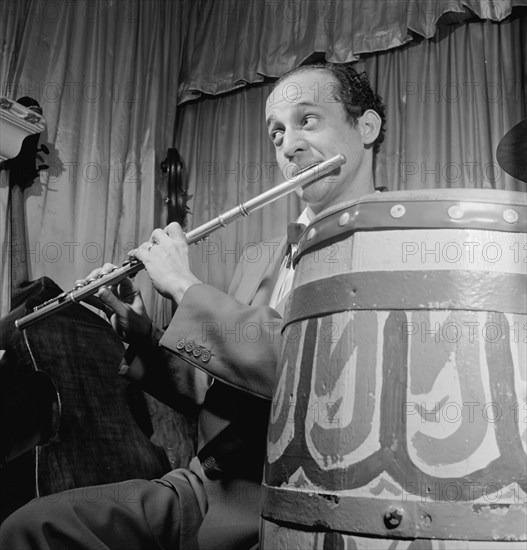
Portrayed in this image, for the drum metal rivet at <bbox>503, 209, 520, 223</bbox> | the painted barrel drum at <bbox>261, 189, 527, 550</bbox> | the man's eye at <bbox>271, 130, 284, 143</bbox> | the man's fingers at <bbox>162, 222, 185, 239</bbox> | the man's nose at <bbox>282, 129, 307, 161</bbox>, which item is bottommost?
the painted barrel drum at <bbox>261, 189, 527, 550</bbox>

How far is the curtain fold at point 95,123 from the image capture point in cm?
249

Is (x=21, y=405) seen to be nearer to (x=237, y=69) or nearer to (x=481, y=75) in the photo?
(x=237, y=69)

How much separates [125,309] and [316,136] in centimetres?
58

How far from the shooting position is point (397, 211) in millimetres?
753

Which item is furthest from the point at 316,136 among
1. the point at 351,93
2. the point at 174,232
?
the point at 174,232

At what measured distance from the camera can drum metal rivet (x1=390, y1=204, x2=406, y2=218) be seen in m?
0.75

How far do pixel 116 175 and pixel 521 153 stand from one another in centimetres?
150

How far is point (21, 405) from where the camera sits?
1.76 meters

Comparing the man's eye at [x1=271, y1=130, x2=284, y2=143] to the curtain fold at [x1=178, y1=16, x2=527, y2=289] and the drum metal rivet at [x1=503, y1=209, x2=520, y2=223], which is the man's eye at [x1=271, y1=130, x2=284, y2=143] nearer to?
the curtain fold at [x1=178, y1=16, x2=527, y2=289]

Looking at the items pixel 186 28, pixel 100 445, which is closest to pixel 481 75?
pixel 186 28

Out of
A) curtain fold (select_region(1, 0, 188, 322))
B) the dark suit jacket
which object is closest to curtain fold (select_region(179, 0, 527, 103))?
curtain fold (select_region(1, 0, 188, 322))

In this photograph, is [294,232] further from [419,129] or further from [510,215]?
[419,129]

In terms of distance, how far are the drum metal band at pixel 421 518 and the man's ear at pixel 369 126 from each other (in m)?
1.21

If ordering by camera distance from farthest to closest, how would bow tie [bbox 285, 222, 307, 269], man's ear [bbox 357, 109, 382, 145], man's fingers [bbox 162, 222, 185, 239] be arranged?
man's ear [bbox 357, 109, 382, 145] < bow tie [bbox 285, 222, 307, 269] < man's fingers [bbox 162, 222, 185, 239]
